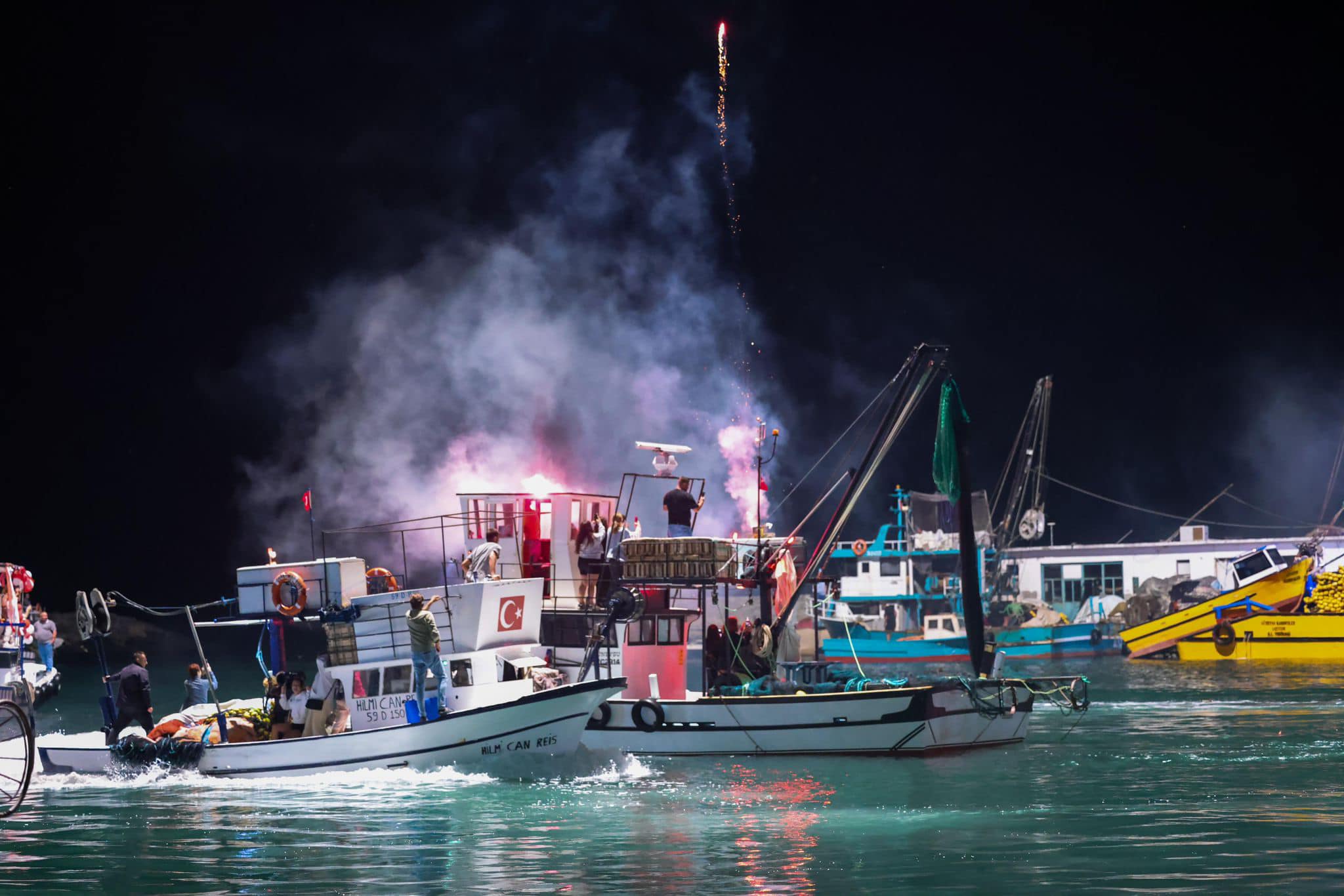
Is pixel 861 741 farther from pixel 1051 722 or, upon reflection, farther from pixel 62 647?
pixel 62 647

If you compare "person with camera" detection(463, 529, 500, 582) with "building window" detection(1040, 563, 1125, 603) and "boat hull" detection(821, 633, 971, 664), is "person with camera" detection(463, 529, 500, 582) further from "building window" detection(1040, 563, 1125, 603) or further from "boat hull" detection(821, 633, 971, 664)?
"building window" detection(1040, 563, 1125, 603)

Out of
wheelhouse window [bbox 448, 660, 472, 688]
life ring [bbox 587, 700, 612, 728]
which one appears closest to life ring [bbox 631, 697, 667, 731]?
life ring [bbox 587, 700, 612, 728]

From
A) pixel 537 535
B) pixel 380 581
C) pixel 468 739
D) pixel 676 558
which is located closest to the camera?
pixel 468 739

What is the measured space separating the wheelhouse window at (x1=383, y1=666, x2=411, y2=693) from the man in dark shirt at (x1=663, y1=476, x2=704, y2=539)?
330 inches

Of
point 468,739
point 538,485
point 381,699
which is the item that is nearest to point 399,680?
point 381,699

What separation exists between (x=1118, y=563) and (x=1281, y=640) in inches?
1115

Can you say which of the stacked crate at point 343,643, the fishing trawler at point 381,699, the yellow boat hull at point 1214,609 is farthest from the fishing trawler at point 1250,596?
the stacked crate at point 343,643

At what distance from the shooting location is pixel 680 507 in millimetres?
35188

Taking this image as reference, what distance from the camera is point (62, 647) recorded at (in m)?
109

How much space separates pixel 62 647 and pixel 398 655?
298ft

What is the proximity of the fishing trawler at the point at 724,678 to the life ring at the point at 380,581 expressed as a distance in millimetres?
3750

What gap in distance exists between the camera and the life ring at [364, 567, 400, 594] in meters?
31.7

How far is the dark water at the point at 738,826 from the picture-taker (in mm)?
18266

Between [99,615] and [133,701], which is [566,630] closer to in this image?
[133,701]
